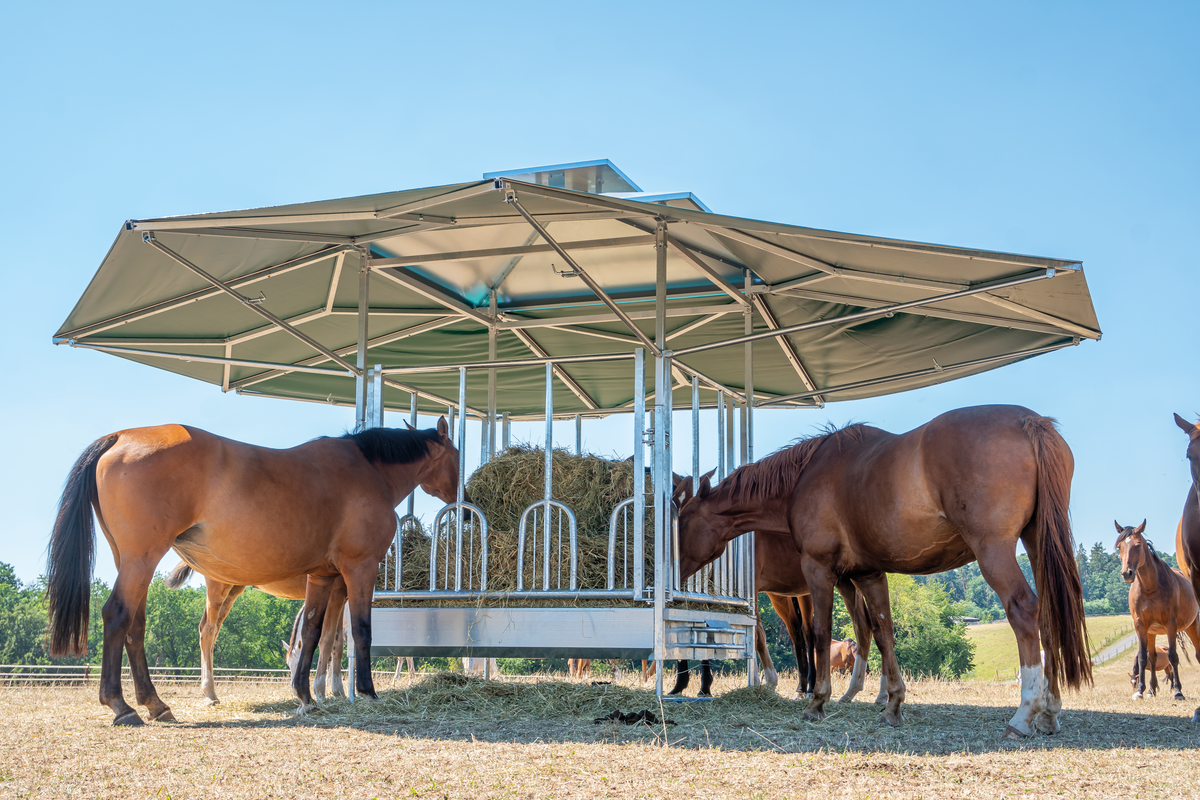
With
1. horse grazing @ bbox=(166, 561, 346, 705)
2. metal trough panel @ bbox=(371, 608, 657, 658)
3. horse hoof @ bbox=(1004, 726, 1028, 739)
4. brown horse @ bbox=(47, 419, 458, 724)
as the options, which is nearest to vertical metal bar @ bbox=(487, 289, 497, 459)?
brown horse @ bbox=(47, 419, 458, 724)

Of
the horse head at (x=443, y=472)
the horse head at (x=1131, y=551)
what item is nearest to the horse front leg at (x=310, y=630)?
the horse head at (x=443, y=472)

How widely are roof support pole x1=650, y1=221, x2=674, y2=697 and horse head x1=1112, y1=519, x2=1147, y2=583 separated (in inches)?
264

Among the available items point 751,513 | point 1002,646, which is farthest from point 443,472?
point 1002,646

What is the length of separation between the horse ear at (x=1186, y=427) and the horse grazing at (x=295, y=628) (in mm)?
6586

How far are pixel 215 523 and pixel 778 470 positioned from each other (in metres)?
4.26

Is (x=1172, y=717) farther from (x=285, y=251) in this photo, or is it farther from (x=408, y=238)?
(x=285, y=251)

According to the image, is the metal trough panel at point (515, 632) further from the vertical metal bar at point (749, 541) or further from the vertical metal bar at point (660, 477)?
the vertical metal bar at point (749, 541)

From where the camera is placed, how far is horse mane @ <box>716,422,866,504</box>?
7152 mm

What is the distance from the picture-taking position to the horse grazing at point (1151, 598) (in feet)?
35.2

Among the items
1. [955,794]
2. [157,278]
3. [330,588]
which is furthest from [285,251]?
[955,794]

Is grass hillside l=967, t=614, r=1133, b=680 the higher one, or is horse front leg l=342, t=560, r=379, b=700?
horse front leg l=342, t=560, r=379, b=700

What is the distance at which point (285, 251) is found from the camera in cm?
816

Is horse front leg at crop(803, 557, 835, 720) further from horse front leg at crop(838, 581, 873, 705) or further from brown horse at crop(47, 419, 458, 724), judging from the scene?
brown horse at crop(47, 419, 458, 724)

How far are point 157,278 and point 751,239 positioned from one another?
17.1ft
